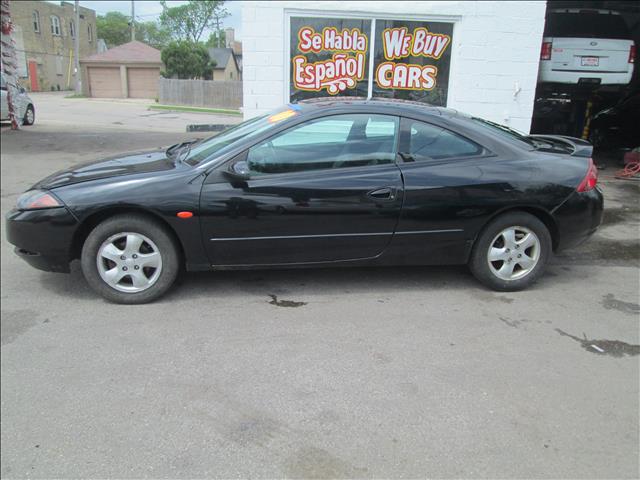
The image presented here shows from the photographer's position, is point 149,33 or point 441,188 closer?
point 441,188

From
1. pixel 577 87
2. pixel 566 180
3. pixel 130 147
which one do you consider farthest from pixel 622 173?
pixel 130 147

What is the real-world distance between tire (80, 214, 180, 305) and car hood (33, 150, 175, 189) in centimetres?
41

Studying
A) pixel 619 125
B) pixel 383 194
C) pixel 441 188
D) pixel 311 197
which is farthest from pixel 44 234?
pixel 619 125

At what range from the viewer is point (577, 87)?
33.7 ft

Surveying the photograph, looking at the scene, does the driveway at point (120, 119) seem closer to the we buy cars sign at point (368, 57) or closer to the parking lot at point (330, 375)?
the we buy cars sign at point (368, 57)

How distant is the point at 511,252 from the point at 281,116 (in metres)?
2.24

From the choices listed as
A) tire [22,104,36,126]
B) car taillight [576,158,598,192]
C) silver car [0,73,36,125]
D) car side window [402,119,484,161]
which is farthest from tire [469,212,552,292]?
tire [22,104,36,126]

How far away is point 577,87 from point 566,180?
690cm

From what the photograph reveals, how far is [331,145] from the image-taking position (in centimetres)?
432

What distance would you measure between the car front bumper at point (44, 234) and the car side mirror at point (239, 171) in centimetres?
120

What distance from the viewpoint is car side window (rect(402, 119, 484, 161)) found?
171 inches

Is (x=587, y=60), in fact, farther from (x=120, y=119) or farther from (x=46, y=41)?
(x=46, y=41)

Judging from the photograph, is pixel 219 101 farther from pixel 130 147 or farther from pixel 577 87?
pixel 577 87

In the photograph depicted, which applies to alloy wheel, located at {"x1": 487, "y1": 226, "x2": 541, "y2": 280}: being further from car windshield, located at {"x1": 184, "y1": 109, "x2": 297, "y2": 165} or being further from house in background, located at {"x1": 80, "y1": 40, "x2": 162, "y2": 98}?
house in background, located at {"x1": 80, "y1": 40, "x2": 162, "y2": 98}
